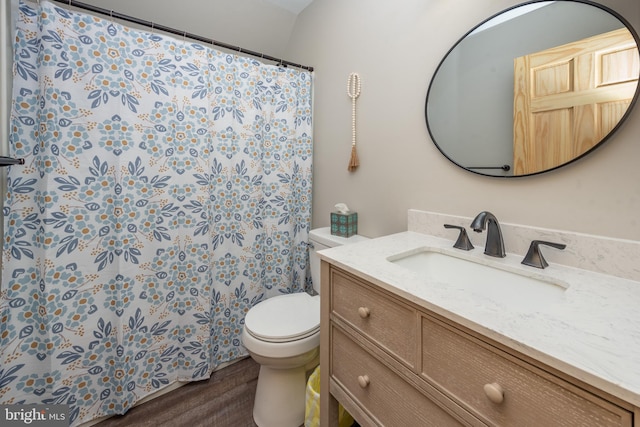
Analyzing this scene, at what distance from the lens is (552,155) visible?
3.16 ft

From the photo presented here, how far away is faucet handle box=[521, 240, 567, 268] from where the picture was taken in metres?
0.92

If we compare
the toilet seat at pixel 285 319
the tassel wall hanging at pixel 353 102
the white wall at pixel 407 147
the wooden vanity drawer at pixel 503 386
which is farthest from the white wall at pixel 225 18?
the wooden vanity drawer at pixel 503 386

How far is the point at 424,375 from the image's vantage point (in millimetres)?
734

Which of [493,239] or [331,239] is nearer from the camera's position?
[493,239]

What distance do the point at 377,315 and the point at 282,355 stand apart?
0.62 metres

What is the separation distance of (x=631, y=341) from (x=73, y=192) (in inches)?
76.8

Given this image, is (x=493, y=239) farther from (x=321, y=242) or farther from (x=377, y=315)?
(x=321, y=242)

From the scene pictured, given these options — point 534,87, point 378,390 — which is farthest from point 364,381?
point 534,87

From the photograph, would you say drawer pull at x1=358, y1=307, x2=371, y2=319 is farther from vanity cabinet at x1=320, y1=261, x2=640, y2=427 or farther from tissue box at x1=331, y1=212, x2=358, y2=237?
tissue box at x1=331, y1=212, x2=358, y2=237

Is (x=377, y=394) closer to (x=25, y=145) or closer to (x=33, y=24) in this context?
(x=25, y=145)

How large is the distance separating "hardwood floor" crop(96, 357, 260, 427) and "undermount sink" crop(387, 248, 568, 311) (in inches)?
47.1

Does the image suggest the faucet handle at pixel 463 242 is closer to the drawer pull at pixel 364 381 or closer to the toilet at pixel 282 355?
the drawer pull at pixel 364 381

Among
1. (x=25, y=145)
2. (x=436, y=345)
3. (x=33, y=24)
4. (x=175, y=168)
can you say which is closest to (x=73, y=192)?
(x=25, y=145)

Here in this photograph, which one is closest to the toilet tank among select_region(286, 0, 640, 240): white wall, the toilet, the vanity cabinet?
select_region(286, 0, 640, 240): white wall
